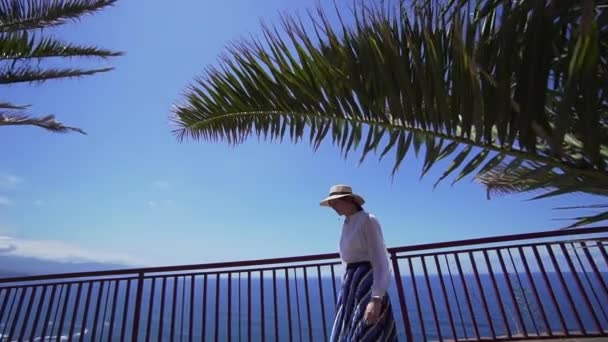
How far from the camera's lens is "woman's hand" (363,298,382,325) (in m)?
1.91

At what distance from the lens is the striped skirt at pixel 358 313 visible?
1957 millimetres

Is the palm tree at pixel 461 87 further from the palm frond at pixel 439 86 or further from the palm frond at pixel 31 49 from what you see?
the palm frond at pixel 31 49

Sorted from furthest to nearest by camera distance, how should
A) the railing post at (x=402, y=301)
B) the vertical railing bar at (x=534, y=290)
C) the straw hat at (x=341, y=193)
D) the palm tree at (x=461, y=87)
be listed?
the railing post at (x=402, y=301), the vertical railing bar at (x=534, y=290), the straw hat at (x=341, y=193), the palm tree at (x=461, y=87)

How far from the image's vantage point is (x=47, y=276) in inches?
148

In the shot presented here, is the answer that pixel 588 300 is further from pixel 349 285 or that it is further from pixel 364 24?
pixel 364 24

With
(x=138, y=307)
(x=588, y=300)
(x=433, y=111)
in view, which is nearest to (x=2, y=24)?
(x=138, y=307)

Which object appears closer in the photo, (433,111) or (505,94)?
(505,94)

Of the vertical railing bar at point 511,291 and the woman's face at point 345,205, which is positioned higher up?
the woman's face at point 345,205

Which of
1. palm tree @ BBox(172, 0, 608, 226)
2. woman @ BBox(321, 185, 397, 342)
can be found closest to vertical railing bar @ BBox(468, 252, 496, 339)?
woman @ BBox(321, 185, 397, 342)

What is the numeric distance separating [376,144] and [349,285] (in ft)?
3.37

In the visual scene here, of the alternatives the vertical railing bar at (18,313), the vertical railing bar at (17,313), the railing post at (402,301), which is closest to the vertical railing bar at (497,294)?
the railing post at (402,301)

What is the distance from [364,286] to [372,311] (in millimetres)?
176

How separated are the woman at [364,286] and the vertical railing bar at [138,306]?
2.46 meters

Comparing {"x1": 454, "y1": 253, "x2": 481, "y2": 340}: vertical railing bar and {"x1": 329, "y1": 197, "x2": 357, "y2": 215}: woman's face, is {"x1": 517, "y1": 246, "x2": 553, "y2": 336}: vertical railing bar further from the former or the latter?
{"x1": 329, "y1": 197, "x2": 357, "y2": 215}: woman's face
